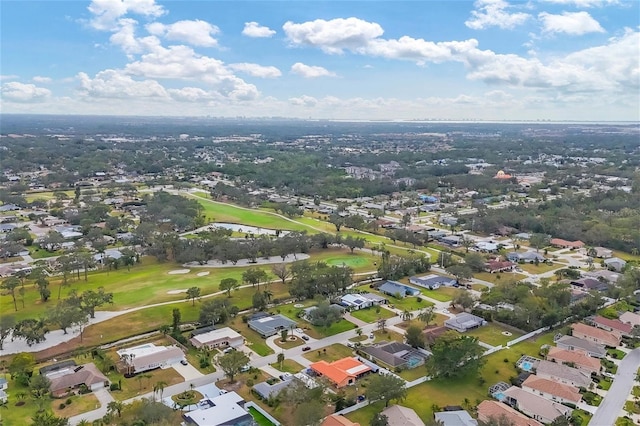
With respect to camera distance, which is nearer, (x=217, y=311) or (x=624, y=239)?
(x=217, y=311)

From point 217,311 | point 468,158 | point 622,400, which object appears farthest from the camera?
point 468,158

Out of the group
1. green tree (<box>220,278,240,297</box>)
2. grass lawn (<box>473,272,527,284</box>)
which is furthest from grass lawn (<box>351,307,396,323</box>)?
grass lawn (<box>473,272,527,284</box>)

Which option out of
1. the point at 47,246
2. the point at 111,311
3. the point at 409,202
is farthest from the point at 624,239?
the point at 47,246

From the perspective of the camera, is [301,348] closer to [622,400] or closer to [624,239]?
[622,400]

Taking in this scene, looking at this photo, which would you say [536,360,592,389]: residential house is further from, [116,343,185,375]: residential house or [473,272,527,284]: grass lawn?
[116,343,185,375]: residential house

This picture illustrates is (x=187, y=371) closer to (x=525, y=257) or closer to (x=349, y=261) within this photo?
(x=349, y=261)

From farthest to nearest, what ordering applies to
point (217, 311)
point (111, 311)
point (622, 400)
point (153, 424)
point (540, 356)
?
point (111, 311) < point (217, 311) < point (540, 356) < point (622, 400) < point (153, 424)

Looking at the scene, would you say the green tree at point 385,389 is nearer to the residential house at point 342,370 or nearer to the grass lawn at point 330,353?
the residential house at point 342,370
